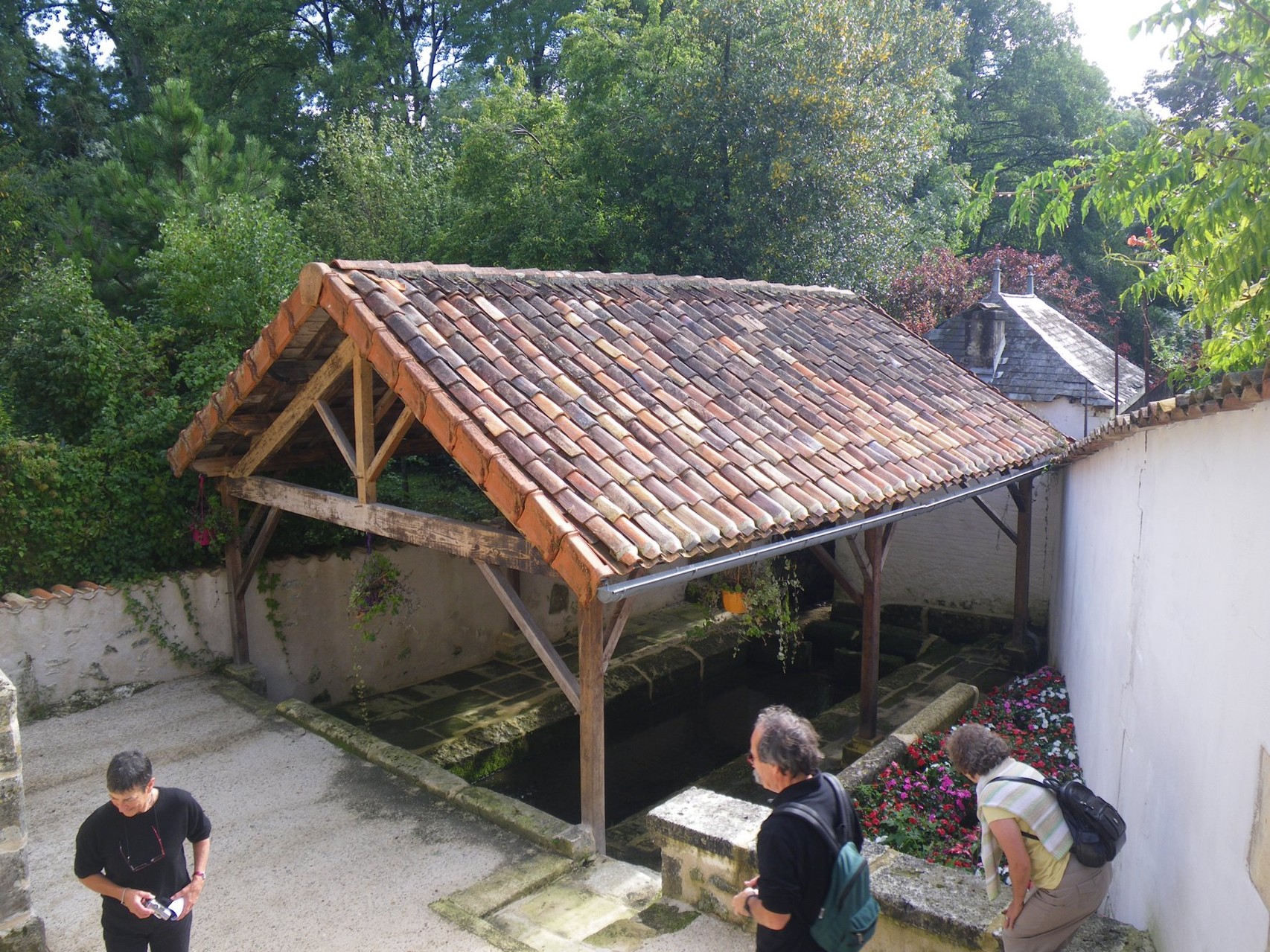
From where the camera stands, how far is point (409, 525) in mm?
5648

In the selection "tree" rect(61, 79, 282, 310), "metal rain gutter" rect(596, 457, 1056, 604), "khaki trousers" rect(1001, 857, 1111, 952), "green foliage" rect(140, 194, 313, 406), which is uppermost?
"tree" rect(61, 79, 282, 310)

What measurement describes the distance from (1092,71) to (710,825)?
2525 centimetres

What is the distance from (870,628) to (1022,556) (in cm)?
365

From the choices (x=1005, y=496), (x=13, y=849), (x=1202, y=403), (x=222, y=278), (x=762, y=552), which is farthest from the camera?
(x=1005, y=496)

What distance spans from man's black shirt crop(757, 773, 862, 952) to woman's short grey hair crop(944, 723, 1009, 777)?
0.99m

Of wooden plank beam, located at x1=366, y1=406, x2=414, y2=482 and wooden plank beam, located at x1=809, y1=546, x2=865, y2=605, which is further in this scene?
wooden plank beam, located at x1=809, y1=546, x2=865, y2=605

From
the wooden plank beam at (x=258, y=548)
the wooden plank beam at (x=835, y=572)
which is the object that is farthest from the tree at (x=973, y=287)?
the wooden plank beam at (x=258, y=548)

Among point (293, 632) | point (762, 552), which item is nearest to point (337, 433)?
point (762, 552)

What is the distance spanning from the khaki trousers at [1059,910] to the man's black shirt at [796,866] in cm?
115

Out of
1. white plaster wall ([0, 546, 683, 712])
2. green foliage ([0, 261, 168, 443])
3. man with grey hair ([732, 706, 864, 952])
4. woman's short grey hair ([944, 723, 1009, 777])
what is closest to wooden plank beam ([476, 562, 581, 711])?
woman's short grey hair ([944, 723, 1009, 777])

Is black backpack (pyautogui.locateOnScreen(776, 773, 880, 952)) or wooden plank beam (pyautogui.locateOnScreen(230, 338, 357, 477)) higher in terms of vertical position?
wooden plank beam (pyautogui.locateOnScreen(230, 338, 357, 477))

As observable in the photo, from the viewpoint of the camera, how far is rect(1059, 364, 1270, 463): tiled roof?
2719 mm

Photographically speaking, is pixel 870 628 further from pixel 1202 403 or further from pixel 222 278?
pixel 222 278

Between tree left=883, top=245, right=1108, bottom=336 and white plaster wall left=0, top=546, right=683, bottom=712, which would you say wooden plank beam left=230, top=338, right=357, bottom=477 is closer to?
white plaster wall left=0, top=546, right=683, bottom=712
